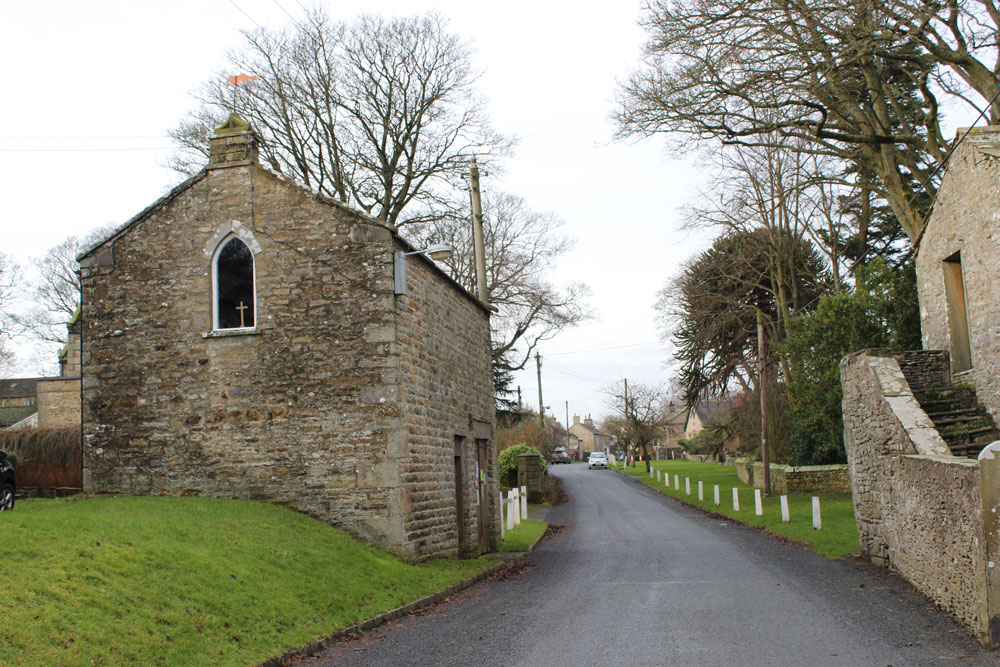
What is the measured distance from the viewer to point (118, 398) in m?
14.4

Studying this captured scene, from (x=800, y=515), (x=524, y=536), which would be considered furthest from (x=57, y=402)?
(x=800, y=515)

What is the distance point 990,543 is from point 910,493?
3442 millimetres

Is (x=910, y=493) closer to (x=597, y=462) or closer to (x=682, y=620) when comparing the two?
(x=682, y=620)

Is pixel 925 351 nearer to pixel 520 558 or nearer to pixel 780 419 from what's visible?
pixel 520 558

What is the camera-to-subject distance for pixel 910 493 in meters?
11.4

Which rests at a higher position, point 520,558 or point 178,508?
point 178,508

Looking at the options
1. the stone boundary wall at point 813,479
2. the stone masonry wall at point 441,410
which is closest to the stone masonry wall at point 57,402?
the stone masonry wall at point 441,410

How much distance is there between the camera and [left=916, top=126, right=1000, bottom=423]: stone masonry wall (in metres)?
13.7

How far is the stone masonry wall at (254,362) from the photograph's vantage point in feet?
43.9

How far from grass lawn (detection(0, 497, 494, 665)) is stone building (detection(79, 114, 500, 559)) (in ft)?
3.67

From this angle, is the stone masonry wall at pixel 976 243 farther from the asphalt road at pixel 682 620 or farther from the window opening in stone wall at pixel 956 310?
the asphalt road at pixel 682 620

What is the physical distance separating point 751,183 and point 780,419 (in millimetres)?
9434

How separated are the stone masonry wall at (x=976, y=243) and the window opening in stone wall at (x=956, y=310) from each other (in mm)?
103

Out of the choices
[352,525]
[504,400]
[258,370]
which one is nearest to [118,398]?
[258,370]
